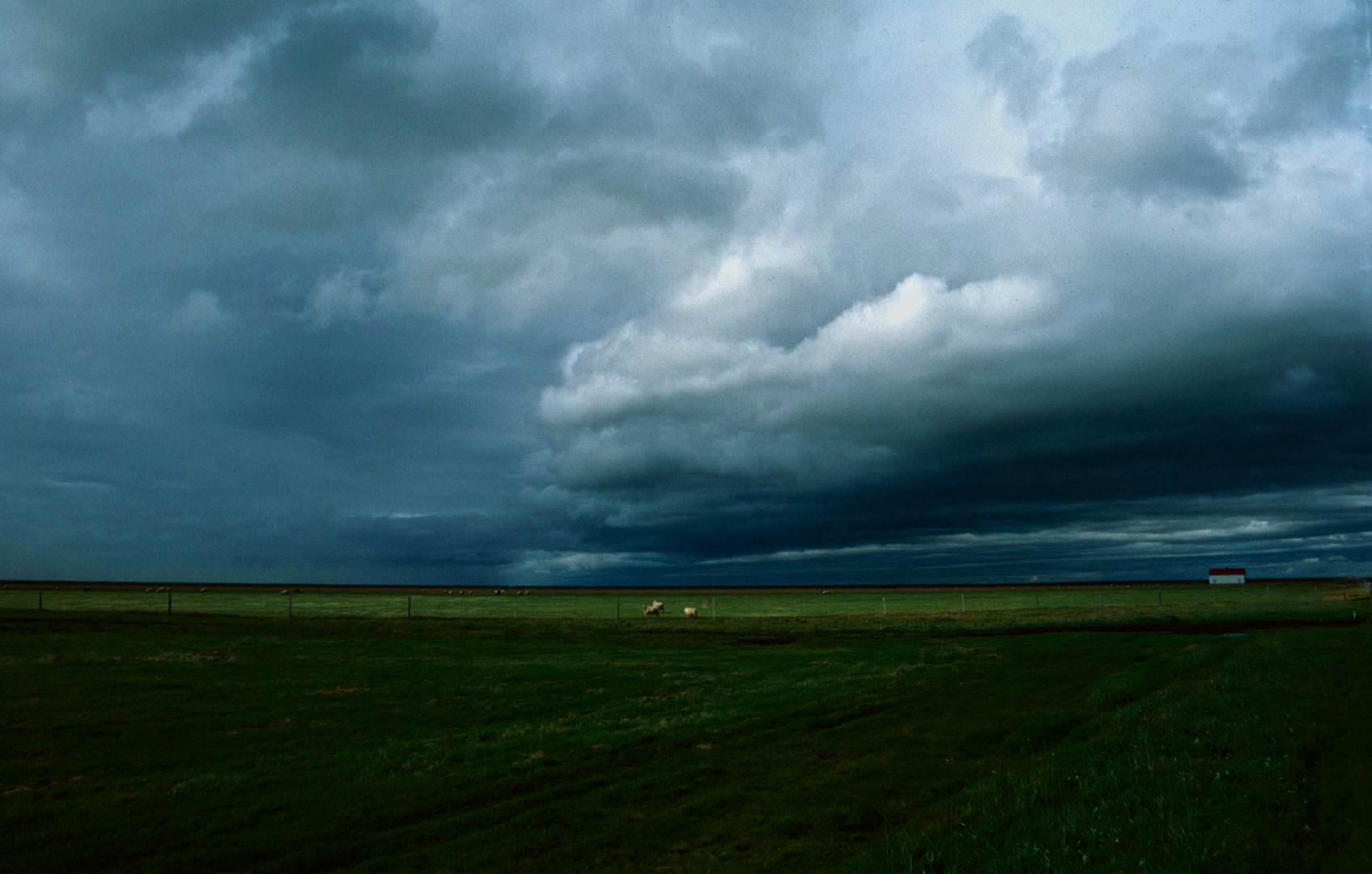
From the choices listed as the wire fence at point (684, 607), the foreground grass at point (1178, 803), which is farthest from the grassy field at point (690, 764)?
the wire fence at point (684, 607)

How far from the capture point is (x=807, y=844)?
10875 mm

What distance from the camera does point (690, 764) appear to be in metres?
15.5

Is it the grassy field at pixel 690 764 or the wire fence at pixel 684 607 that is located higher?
the grassy field at pixel 690 764

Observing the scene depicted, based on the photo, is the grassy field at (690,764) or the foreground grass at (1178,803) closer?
the foreground grass at (1178,803)

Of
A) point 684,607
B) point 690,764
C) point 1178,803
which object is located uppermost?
point 1178,803

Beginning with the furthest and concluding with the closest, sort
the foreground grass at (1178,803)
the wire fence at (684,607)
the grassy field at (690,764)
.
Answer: the wire fence at (684,607) < the grassy field at (690,764) < the foreground grass at (1178,803)

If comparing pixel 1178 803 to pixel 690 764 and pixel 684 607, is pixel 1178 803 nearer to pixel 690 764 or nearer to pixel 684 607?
pixel 690 764

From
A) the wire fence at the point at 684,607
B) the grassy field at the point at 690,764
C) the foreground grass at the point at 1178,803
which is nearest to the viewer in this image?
the foreground grass at the point at 1178,803

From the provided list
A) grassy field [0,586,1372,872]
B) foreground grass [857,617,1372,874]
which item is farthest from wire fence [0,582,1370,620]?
foreground grass [857,617,1372,874]

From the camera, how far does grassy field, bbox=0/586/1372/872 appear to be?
10.2 meters

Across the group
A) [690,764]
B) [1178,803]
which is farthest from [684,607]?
[1178,803]

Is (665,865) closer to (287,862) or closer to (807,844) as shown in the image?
(807,844)

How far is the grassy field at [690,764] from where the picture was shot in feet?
33.5

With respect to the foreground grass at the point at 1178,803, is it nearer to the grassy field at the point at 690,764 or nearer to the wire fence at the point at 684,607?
the grassy field at the point at 690,764
